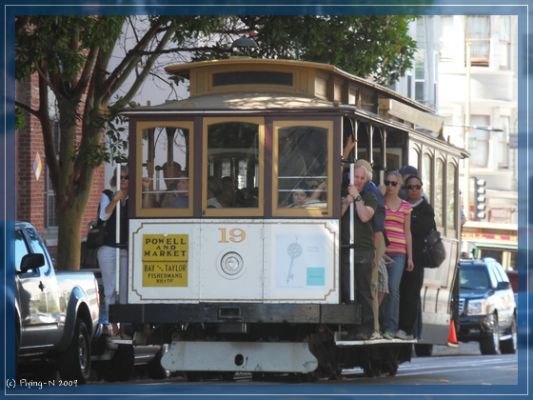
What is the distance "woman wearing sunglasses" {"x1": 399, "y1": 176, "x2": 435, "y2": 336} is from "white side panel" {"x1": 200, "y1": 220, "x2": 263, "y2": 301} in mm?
1967

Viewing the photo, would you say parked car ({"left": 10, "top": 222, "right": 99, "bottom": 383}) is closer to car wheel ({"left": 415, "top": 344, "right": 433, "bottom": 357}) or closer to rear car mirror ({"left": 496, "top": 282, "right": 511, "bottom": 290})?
car wheel ({"left": 415, "top": 344, "right": 433, "bottom": 357})

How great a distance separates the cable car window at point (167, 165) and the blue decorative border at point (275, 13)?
1353mm

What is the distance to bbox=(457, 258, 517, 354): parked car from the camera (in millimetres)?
28703

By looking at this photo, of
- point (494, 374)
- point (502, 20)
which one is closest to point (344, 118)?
point (494, 374)

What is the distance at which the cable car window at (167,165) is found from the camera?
1625 cm

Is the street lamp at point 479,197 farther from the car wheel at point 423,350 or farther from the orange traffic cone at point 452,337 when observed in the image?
the orange traffic cone at point 452,337

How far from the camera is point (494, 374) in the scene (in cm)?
2061

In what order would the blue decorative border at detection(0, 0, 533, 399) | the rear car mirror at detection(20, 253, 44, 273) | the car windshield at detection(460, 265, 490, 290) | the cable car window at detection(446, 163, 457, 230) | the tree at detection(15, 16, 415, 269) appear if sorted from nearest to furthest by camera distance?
the blue decorative border at detection(0, 0, 533, 399) < the rear car mirror at detection(20, 253, 44, 273) < the cable car window at detection(446, 163, 457, 230) < the tree at detection(15, 16, 415, 269) < the car windshield at detection(460, 265, 490, 290)

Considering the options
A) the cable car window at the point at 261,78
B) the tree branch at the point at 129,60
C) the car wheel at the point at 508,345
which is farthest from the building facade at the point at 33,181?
the cable car window at the point at 261,78

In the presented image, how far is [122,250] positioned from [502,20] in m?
33.2

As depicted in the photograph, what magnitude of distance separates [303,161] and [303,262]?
0.96 meters

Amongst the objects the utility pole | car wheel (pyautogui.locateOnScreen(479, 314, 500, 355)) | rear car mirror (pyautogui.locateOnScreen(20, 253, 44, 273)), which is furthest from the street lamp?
rear car mirror (pyautogui.locateOnScreen(20, 253, 44, 273))

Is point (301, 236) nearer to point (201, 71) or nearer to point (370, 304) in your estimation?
point (370, 304)

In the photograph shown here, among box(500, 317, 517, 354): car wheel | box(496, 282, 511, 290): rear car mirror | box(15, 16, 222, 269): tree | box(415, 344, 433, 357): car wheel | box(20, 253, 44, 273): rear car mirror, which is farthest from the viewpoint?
box(500, 317, 517, 354): car wheel
